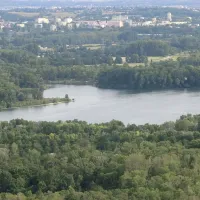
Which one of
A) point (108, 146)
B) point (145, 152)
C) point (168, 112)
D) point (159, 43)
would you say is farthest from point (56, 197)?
point (159, 43)

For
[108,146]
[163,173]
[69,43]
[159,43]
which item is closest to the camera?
[163,173]

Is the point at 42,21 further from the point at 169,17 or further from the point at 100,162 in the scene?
the point at 100,162

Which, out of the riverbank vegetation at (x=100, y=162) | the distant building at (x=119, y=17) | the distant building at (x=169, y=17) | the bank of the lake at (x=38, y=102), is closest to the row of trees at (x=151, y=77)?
the bank of the lake at (x=38, y=102)

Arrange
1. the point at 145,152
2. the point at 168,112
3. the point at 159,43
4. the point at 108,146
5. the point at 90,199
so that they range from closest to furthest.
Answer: the point at 90,199 → the point at 145,152 → the point at 108,146 → the point at 168,112 → the point at 159,43

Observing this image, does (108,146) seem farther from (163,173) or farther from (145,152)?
(163,173)

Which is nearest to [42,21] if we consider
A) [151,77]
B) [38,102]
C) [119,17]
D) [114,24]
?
[119,17]

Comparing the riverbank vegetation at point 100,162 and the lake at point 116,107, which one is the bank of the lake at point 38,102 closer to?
the lake at point 116,107

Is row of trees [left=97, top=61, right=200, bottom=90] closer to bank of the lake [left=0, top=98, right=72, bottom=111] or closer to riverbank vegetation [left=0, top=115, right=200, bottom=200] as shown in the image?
bank of the lake [left=0, top=98, right=72, bottom=111]

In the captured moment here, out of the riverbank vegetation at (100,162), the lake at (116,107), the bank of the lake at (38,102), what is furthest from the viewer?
the bank of the lake at (38,102)
